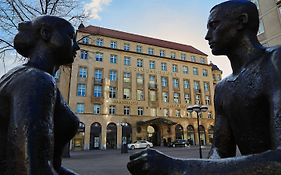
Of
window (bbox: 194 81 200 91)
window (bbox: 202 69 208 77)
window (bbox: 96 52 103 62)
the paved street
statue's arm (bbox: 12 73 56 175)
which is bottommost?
the paved street

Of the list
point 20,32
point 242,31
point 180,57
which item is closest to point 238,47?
point 242,31

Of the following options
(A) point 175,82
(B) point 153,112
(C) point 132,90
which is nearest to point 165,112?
(B) point 153,112

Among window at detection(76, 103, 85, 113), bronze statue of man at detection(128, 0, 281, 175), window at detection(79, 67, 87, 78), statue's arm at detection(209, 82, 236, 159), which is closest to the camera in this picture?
bronze statue of man at detection(128, 0, 281, 175)

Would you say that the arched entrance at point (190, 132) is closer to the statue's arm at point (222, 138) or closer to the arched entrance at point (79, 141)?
the arched entrance at point (79, 141)

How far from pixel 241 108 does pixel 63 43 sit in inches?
40.5

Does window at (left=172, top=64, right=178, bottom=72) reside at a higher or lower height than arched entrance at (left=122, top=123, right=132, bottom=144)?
higher

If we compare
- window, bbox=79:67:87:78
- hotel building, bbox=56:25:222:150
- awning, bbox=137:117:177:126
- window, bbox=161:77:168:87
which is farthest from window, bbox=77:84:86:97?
window, bbox=161:77:168:87

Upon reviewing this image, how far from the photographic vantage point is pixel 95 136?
3228 cm

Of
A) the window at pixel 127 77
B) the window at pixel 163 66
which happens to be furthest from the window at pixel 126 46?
the window at pixel 163 66

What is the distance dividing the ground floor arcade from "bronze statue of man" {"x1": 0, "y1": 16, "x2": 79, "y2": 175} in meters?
30.3

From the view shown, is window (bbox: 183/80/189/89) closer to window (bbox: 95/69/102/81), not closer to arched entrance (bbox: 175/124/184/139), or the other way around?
arched entrance (bbox: 175/124/184/139)

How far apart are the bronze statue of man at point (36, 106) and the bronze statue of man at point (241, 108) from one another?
0.34 metres

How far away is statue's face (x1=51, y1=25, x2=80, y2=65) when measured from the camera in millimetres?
1196

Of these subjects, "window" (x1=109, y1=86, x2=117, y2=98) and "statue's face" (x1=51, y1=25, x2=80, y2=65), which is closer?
"statue's face" (x1=51, y1=25, x2=80, y2=65)
